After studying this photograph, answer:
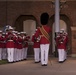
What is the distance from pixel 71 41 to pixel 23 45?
22.7 ft

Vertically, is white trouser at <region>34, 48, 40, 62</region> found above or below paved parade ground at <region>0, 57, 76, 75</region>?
above

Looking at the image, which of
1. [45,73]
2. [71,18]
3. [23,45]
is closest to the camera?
[45,73]

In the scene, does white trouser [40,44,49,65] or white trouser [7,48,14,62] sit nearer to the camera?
white trouser [40,44,49,65]

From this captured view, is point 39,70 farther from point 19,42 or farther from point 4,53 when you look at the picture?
point 4,53

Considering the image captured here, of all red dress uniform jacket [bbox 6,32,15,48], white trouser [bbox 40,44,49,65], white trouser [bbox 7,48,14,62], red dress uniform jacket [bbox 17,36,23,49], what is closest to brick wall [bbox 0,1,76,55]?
red dress uniform jacket [bbox 17,36,23,49]

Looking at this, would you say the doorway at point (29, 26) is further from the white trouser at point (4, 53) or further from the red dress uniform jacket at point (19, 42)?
the red dress uniform jacket at point (19, 42)

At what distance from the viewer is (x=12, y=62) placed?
17.1 metres

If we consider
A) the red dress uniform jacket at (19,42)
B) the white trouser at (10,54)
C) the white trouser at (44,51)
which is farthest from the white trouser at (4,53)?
the white trouser at (44,51)

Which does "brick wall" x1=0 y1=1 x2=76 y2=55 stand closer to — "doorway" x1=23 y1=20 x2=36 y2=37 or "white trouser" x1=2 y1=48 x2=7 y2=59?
"doorway" x1=23 y1=20 x2=36 y2=37

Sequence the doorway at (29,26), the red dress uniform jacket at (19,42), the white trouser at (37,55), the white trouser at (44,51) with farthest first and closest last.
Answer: the doorway at (29,26) → the red dress uniform jacket at (19,42) → the white trouser at (37,55) → the white trouser at (44,51)

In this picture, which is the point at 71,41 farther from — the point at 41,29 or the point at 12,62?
the point at 41,29

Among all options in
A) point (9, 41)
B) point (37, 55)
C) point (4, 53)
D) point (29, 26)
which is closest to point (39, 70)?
point (37, 55)

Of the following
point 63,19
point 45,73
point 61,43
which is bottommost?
point 45,73

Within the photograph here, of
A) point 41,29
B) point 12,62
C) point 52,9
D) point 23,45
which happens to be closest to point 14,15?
point 52,9
